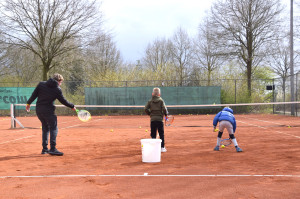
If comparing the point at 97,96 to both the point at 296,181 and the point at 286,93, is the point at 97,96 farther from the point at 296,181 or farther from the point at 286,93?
the point at 296,181

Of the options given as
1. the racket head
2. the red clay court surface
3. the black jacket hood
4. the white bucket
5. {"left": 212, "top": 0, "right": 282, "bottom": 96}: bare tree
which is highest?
{"left": 212, "top": 0, "right": 282, "bottom": 96}: bare tree

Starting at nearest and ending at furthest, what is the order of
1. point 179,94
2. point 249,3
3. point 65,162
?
point 65,162 < point 179,94 < point 249,3

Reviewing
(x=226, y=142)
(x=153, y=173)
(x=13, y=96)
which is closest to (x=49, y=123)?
(x=153, y=173)

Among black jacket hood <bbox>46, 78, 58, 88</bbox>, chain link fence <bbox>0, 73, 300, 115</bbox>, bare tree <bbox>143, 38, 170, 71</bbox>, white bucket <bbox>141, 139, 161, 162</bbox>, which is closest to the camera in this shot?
white bucket <bbox>141, 139, 161, 162</bbox>

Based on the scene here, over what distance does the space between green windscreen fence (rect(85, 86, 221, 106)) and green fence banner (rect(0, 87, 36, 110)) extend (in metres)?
4.56

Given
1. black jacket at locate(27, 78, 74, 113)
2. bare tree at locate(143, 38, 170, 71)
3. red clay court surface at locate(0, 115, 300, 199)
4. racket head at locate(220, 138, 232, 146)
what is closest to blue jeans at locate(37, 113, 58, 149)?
black jacket at locate(27, 78, 74, 113)

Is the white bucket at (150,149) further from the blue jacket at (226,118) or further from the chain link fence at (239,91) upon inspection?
the chain link fence at (239,91)

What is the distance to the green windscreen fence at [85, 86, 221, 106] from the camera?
23.3 meters

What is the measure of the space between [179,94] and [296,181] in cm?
1898

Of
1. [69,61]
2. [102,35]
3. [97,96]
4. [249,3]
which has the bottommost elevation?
[97,96]

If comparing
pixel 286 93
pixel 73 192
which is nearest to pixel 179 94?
pixel 286 93

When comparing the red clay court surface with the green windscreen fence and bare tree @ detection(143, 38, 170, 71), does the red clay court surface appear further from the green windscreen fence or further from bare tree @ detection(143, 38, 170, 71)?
bare tree @ detection(143, 38, 170, 71)

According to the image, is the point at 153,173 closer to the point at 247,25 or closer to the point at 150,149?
the point at 150,149

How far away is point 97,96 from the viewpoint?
2362cm
